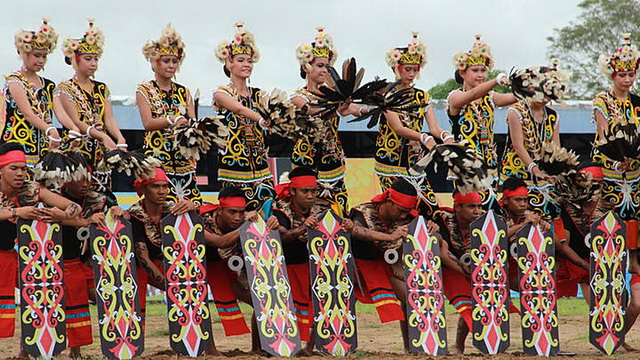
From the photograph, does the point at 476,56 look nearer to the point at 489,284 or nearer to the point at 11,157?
the point at 489,284

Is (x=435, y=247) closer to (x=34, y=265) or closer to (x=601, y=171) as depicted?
(x=601, y=171)

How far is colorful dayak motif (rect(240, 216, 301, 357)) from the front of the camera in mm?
6926

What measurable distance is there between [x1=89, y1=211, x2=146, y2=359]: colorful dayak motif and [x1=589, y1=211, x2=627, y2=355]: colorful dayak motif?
352 centimetres

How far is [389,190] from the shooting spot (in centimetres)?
755

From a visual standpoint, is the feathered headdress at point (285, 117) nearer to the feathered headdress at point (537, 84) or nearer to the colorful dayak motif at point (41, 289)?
the feathered headdress at point (537, 84)

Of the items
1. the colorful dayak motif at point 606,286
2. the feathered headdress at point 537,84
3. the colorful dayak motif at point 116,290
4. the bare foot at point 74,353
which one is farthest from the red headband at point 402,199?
the bare foot at point 74,353

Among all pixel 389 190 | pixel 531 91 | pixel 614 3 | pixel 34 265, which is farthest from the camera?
pixel 614 3

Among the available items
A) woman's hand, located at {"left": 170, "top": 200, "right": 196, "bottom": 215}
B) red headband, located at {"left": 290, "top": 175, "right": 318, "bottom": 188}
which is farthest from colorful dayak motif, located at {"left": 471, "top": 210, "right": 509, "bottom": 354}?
woman's hand, located at {"left": 170, "top": 200, "right": 196, "bottom": 215}

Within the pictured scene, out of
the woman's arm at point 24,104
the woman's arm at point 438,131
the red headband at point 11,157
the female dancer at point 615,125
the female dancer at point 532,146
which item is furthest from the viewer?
the female dancer at point 615,125

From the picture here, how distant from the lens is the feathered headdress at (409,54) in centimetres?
785

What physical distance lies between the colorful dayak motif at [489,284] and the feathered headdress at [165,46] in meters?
2.68

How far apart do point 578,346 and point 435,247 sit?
2.19 meters

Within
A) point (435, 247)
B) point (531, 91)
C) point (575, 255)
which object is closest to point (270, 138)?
point (435, 247)

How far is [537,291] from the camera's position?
295 inches
